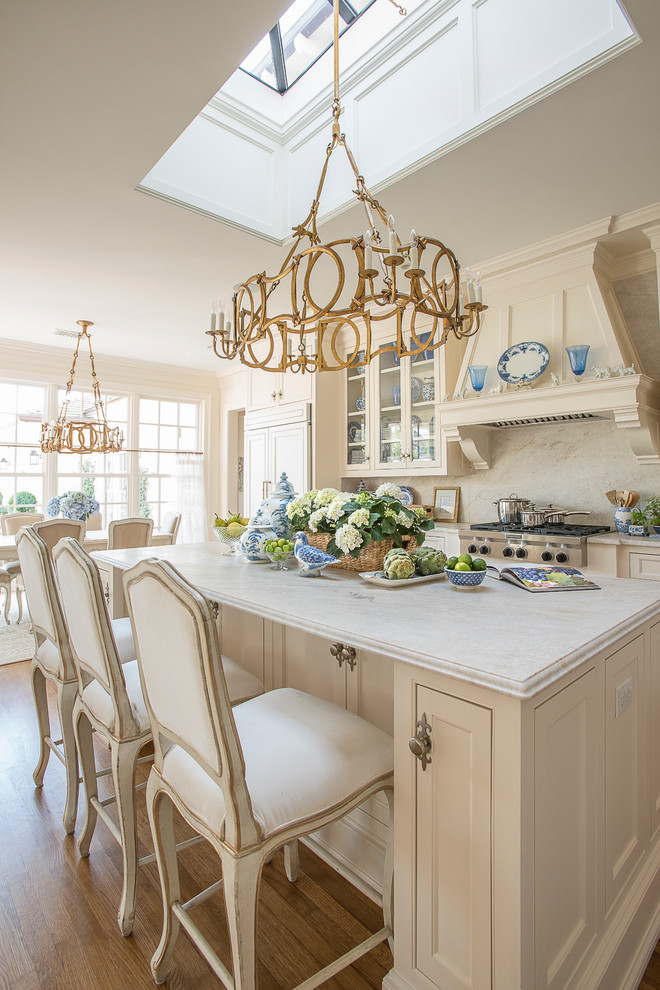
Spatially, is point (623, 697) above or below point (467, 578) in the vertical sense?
below

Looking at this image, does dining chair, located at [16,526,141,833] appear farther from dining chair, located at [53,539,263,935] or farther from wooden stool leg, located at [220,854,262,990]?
wooden stool leg, located at [220,854,262,990]

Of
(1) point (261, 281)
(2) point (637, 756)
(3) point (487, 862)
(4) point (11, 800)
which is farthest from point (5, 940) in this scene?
(1) point (261, 281)

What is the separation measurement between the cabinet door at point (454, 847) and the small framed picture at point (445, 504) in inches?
123

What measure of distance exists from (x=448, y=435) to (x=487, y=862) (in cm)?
299

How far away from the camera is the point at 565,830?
102 centimetres

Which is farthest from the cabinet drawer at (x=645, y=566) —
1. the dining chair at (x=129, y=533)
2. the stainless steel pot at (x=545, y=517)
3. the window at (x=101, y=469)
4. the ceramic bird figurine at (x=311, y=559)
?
the window at (x=101, y=469)

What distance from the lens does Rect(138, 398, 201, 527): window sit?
602cm

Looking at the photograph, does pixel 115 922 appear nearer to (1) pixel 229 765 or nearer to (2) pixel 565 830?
(1) pixel 229 765

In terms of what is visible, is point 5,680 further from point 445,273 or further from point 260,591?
point 445,273

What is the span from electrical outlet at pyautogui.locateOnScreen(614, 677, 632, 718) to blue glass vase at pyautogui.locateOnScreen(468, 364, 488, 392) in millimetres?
2485

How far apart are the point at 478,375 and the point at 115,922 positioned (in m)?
3.25

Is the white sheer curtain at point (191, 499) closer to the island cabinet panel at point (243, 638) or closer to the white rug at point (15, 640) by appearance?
the white rug at point (15, 640)

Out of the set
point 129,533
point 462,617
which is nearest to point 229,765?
point 462,617

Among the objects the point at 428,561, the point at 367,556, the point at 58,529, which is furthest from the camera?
the point at 58,529
